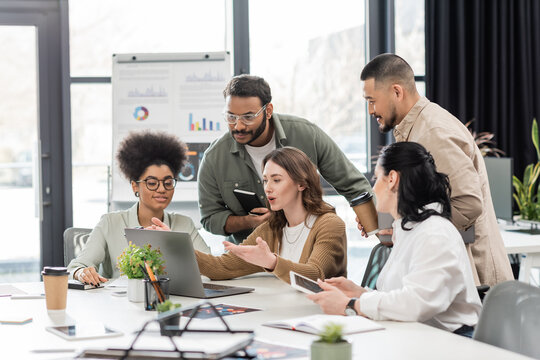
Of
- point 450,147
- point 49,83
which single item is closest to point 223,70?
point 49,83

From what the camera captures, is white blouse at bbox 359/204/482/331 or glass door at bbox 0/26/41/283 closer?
white blouse at bbox 359/204/482/331

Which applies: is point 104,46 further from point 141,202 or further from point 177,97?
point 141,202

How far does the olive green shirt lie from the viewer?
3338 millimetres

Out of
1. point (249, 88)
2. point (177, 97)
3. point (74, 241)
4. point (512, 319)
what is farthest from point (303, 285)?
point (177, 97)

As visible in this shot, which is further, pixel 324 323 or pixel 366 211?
pixel 366 211

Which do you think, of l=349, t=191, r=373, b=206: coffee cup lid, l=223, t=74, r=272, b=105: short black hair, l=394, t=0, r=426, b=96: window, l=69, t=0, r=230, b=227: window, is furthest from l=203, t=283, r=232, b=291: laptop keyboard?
l=394, t=0, r=426, b=96: window

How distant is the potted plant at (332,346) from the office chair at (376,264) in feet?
4.37

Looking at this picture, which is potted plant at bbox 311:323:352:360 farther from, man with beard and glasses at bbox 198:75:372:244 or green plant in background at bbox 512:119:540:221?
green plant in background at bbox 512:119:540:221

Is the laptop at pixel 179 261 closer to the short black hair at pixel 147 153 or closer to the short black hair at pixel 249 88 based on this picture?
the short black hair at pixel 147 153

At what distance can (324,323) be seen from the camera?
1812 millimetres

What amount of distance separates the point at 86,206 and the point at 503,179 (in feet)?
10.0

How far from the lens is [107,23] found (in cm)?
523

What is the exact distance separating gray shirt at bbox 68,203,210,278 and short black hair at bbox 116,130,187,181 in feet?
0.69

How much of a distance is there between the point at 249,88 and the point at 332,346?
6.30ft
